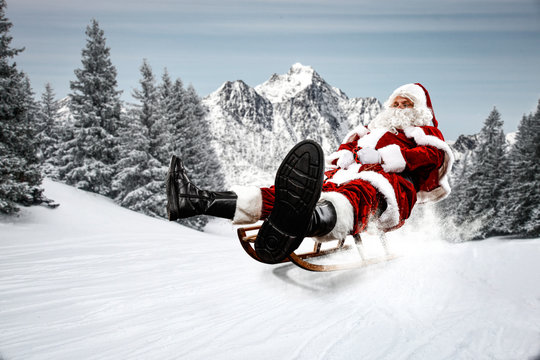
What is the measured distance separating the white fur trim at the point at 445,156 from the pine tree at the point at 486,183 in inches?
574

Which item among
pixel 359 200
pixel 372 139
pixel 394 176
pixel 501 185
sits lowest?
pixel 501 185

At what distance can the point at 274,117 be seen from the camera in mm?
125625

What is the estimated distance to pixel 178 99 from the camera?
15805mm

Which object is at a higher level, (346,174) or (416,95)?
(416,95)

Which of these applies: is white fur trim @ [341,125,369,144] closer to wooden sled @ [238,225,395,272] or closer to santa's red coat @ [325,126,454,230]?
santa's red coat @ [325,126,454,230]

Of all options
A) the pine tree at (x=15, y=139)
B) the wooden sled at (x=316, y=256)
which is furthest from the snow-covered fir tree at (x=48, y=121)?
the wooden sled at (x=316, y=256)

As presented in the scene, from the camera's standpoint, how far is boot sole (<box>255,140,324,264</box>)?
5.13 ft

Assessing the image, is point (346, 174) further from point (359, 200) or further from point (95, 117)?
point (95, 117)

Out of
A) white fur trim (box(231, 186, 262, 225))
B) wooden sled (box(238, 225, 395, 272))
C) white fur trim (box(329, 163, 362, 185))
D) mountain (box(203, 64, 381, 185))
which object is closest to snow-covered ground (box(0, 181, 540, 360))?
wooden sled (box(238, 225, 395, 272))

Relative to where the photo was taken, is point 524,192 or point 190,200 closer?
point 190,200

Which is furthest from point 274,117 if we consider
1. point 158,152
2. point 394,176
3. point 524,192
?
point 394,176

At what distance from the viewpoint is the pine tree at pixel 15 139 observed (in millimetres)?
6168

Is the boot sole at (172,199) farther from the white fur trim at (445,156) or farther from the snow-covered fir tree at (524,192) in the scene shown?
the snow-covered fir tree at (524,192)

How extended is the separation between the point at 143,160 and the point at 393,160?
1291 centimetres
